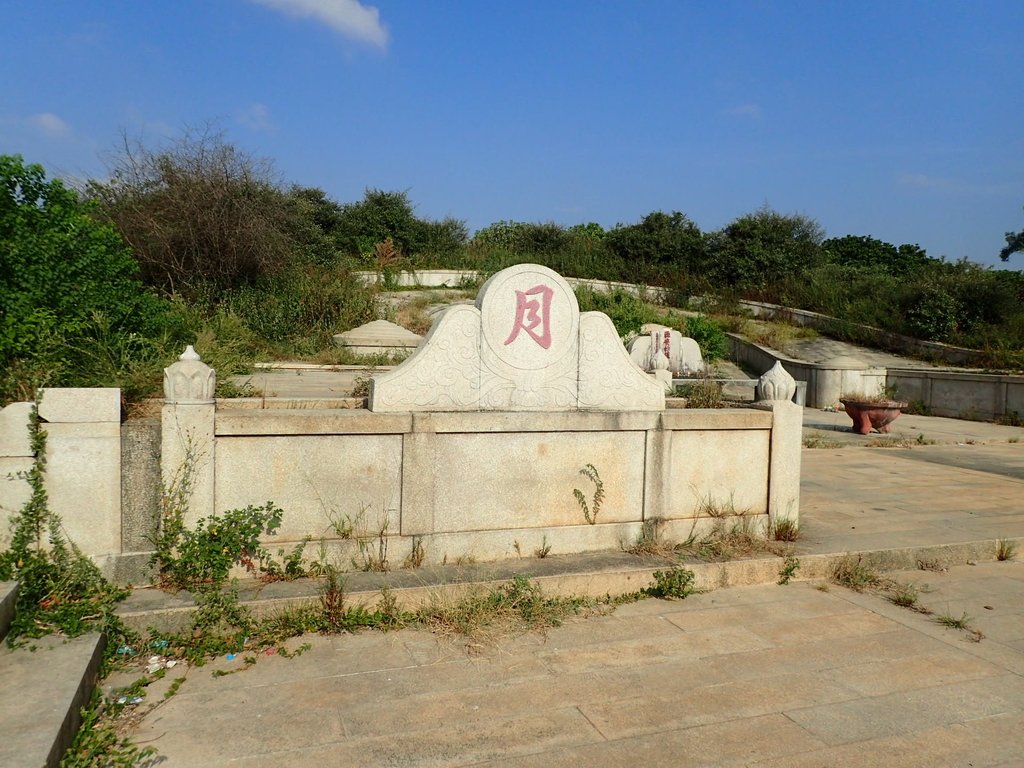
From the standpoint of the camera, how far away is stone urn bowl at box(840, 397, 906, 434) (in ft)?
39.7

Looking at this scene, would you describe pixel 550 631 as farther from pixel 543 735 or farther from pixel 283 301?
pixel 283 301

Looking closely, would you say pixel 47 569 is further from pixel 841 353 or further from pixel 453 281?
Result: pixel 453 281

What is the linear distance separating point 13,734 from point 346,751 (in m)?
1.14

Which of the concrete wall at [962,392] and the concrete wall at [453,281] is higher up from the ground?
the concrete wall at [453,281]

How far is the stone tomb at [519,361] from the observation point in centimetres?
451

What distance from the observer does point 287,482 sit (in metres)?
4.21

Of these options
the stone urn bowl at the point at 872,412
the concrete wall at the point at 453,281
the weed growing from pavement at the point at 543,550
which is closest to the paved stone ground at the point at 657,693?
the weed growing from pavement at the point at 543,550

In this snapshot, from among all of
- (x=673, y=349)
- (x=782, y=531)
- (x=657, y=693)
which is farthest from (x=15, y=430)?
(x=673, y=349)

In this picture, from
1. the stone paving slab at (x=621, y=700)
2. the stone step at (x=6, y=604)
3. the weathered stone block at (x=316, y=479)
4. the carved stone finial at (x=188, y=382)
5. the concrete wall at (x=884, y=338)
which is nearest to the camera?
the stone paving slab at (x=621, y=700)

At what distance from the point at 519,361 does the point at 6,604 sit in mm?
2991

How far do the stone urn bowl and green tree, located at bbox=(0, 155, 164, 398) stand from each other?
10953 mm


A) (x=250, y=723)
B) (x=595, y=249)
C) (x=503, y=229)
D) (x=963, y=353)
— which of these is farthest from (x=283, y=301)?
(x=503, y=229)

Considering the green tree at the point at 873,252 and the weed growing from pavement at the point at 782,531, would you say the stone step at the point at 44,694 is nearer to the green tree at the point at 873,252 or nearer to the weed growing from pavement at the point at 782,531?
the weed growing from pavement at the point at 782,531

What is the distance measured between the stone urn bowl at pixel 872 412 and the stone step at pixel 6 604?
12.1m
